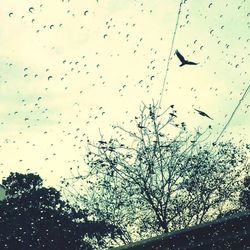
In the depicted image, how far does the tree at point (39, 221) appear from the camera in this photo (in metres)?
21.7

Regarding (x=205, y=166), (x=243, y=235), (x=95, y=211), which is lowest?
(x=243, y=235)

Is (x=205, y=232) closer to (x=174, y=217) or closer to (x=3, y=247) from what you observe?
(x=174, y=217)

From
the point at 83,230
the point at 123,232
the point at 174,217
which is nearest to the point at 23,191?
the point at 83,230

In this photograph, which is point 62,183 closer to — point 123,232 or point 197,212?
point 123,232

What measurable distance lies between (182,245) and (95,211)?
64.4 ft

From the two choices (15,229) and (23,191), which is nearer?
(15,229)

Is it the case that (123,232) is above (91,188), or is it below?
below

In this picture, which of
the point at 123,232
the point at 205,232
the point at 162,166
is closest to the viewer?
the point at 205,232

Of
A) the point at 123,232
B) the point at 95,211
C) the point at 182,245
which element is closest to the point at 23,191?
the point at 95,211

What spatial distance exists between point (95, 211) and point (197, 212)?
6.41 metres

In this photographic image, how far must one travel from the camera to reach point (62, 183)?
19891mm

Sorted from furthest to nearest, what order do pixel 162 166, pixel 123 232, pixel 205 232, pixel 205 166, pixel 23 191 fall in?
pixel 23 191 → pixel 123 232 → pixel 205 166 → pixel 162 166 → pixel 205 232

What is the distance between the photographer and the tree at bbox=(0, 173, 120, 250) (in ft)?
71.2

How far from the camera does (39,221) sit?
2416 centimetres
